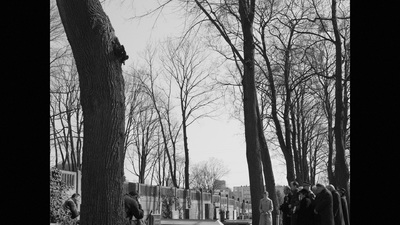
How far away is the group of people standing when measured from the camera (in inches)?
571

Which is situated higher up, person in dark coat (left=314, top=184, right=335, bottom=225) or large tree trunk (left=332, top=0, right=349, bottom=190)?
large tree trunk (left=332, top=0, right=349, bottom=190)

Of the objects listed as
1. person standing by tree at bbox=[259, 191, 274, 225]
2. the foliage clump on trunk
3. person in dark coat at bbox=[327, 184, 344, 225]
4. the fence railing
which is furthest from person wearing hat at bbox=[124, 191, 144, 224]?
the fence railing

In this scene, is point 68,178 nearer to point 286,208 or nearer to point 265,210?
point 265,210

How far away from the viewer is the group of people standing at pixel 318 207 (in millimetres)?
14516

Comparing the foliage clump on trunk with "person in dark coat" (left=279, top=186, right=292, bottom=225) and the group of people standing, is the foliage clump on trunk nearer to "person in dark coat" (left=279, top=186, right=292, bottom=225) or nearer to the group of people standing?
"person in dark coat" (left=279, top=186, right=292, bottom=225)

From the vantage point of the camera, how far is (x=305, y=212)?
1555 cm

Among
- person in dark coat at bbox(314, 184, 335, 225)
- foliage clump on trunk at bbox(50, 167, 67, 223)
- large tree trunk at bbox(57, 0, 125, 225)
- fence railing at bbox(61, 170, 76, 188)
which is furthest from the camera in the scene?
fence railing at bbox(61, 170, 76, 188)

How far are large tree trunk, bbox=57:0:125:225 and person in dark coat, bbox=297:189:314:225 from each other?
841 cm

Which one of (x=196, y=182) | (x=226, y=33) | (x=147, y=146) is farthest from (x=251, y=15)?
(x=196, y=182)

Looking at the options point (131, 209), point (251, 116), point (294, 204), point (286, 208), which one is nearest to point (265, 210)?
point (286, 208)

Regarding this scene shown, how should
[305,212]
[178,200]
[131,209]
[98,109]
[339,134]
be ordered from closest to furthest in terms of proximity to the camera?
[98,109] → [131,209] → [305,212] → [339,134] → [178,200]

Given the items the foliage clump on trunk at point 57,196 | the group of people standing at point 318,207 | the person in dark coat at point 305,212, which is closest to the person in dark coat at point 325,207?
the group of people standing at point 318,207

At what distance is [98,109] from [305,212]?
8.96m
